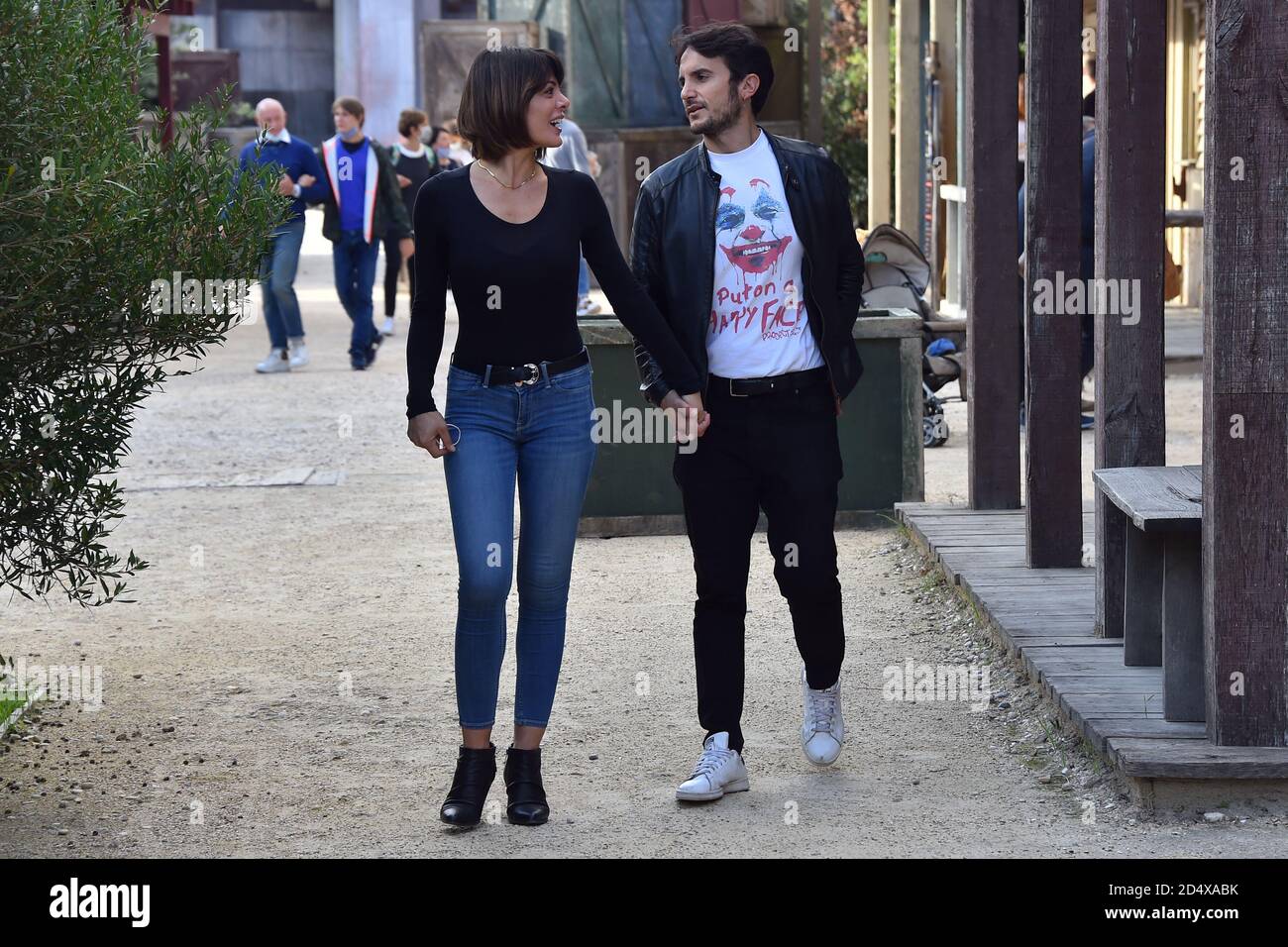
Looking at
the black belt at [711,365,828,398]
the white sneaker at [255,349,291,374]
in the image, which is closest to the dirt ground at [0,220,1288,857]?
the black belt at [711,365,828,398]

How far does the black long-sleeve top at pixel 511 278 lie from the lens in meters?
4.49

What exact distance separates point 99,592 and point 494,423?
372 cm

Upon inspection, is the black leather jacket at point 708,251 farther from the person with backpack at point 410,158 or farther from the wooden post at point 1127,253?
the person with backpack at point 410,158

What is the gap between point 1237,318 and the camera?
4.59 m

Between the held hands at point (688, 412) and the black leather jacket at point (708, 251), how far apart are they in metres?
0.04

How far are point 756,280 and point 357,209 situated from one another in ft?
33.9

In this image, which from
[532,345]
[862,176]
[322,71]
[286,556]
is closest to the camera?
[532,345]

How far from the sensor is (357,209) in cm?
1471

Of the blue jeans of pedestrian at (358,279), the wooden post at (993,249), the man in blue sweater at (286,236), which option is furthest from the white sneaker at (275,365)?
the wooden post at (993,249)

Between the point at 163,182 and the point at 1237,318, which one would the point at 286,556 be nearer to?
the point at 163,182

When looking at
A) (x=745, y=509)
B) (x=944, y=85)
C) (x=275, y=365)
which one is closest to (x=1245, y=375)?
(x=745, y=509)

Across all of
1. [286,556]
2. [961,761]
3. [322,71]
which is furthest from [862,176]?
[322,71]

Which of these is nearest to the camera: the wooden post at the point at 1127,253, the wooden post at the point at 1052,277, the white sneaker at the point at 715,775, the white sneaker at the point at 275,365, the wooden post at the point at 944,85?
the white sneaker at the point at 715,775

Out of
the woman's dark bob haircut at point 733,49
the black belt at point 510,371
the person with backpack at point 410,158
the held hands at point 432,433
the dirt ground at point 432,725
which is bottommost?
the dirt ground at point 432,725
